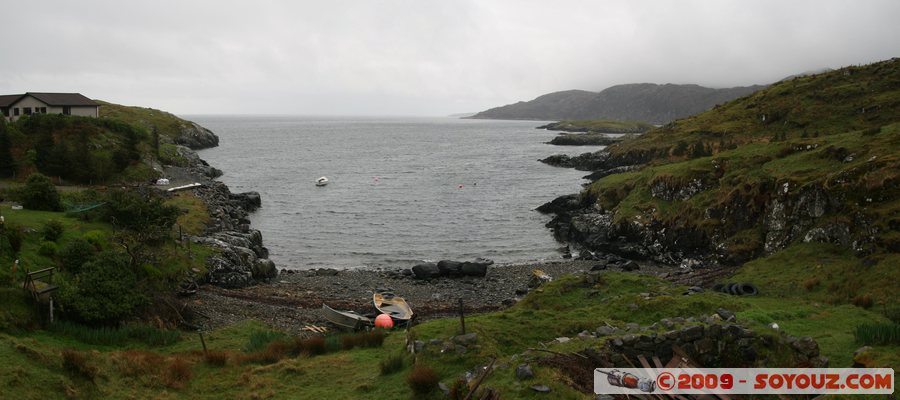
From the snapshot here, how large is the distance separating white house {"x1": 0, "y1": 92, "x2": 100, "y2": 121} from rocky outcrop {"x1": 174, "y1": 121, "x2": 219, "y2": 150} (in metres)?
47.9

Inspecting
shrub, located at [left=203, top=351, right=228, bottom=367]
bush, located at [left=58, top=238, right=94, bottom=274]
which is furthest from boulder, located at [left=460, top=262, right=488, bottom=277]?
bush, located at [left=58, top=238, right=94, bottom=274]

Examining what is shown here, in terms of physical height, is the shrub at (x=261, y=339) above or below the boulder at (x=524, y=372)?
below

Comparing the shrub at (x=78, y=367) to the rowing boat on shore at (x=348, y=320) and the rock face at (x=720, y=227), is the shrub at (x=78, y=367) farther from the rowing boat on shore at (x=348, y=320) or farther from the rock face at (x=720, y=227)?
the rock face at (x=720, y=227)

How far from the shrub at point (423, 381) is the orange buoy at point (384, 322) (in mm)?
11866

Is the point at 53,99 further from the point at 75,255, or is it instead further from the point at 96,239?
the point at 75,255

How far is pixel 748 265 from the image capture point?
118 feet

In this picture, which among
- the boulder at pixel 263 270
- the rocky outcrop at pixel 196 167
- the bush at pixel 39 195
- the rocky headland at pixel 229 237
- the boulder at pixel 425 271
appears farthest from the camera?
the rocky outcrop at pixel 196 167

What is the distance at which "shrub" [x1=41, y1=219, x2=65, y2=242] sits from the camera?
106ft

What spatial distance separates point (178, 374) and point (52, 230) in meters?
19.0

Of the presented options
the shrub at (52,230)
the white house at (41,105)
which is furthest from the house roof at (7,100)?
the shrub at (52,230)

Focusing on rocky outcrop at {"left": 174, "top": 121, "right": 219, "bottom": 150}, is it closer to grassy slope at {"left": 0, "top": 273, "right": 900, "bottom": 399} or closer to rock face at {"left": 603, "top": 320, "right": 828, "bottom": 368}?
grassy slope at {"left": 0, "top": 273, "right": 900, "bottom": 399}

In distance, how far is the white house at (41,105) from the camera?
78787 mm

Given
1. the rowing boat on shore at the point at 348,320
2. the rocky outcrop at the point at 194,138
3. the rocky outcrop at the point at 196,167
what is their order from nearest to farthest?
1. the rowing boat on shore at the point at 348,320
2. the rocky outcrop at the point at 196,167
3. the rocky outcrop at the point at 194,138

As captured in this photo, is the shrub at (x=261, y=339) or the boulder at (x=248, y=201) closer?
the shrub at (x=261, y=339)
